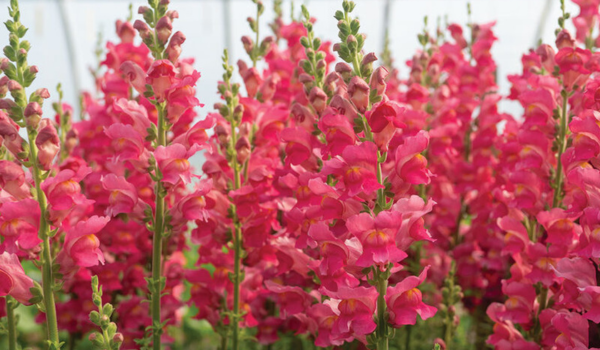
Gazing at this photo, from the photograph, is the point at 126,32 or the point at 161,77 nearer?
the point at 161,77

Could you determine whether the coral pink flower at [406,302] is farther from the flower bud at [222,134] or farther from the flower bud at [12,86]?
the flower bud at [12,86]

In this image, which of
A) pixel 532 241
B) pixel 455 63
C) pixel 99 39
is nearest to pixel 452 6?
pixel 455 63

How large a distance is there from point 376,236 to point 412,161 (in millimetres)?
210

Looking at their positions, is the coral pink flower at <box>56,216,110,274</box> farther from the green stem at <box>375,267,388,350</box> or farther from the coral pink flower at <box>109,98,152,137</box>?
the green stem at <box>375,267,388,350</box>

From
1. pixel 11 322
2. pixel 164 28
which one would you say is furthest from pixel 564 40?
pixel 11 322

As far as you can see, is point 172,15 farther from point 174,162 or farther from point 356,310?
point 356,310

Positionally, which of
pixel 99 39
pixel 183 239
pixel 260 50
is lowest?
pixel 183 239

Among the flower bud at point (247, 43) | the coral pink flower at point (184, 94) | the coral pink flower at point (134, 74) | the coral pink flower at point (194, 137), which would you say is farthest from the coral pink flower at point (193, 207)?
the flower bud at point (247, 43)

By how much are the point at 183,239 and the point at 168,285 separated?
174mm

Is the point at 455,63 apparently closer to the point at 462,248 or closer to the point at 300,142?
the point at 462,248

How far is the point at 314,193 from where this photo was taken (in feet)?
4.93

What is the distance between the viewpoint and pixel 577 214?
159 centimetres

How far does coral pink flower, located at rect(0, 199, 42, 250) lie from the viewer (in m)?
1.43

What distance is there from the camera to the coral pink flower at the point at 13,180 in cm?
149
